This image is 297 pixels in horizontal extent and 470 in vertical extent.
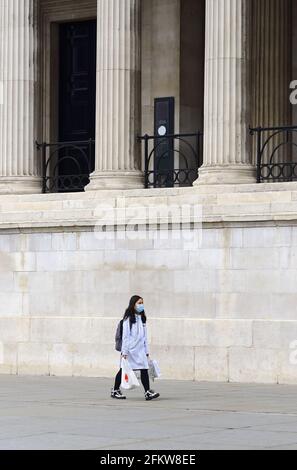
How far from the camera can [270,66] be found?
34.8 meters

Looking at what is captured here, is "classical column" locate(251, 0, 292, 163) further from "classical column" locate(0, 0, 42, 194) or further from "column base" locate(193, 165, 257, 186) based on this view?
"classical column" locate(0, 0, 42, 194)

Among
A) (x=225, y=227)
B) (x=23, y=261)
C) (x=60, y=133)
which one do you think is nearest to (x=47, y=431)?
(x=225, y=227)

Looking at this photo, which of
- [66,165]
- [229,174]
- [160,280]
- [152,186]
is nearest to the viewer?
[229,174]

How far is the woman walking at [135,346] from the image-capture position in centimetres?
2462

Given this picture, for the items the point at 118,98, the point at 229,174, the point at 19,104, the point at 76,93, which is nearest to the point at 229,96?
the point at 229,174

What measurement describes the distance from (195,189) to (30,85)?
577 cm

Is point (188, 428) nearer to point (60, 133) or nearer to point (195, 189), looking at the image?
point (195, 189)

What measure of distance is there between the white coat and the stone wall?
14.6 feet

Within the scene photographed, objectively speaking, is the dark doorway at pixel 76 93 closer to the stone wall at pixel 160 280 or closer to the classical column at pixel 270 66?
the stone wall at pixel 160 280

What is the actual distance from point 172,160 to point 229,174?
12.5 feet

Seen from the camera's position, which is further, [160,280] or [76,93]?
[76,93]

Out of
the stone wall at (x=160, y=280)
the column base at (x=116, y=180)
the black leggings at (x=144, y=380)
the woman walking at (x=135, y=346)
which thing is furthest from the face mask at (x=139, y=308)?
the column base at (x=116, y=180)

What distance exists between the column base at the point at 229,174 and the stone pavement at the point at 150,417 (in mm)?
4580

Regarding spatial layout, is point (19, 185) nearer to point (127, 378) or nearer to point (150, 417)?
point (127, 378)
